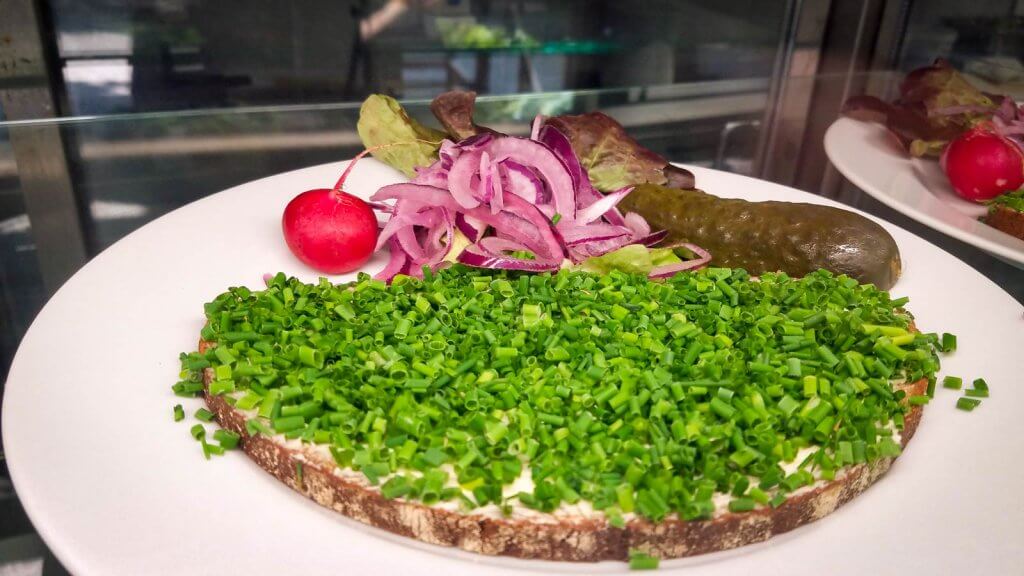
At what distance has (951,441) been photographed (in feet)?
5.63

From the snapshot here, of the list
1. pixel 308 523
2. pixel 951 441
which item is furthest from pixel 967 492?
pixel 308 523

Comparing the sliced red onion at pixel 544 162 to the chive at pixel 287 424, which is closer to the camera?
the chive at pixel 287 424

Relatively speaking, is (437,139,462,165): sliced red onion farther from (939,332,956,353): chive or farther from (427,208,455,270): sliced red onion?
(939,332,956,353): chive

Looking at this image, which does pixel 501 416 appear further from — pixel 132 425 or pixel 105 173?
pixel 105 173

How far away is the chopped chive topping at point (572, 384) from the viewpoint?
4.89ft

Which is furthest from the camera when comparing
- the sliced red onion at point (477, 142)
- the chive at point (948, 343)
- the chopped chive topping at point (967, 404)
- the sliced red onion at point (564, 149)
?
the sliced red onion at point (564, 149)

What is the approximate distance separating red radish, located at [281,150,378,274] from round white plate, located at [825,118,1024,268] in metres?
1.87

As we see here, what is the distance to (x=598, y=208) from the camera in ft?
8.87

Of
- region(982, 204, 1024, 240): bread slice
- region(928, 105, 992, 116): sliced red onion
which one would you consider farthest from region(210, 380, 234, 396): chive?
region(928, 105, 992, 116): sliced red onion

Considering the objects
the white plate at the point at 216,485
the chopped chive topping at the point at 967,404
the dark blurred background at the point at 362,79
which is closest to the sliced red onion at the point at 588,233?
the dark blurred background at the point at 362,79

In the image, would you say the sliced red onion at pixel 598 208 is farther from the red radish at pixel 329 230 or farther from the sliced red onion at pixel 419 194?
the red radish at pixel 329 230

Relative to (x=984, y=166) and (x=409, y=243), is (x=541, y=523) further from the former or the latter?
(x=984, y=166)

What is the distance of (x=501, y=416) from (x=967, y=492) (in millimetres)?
936

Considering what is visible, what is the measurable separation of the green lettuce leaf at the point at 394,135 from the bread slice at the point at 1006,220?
203 cm
